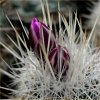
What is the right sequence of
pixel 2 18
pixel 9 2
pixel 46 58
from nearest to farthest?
pixel 46 58 < pixel 2 18 < pixel 9 2

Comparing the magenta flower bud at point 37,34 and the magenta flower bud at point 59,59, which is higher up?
the magenta flower bud at point 37,34

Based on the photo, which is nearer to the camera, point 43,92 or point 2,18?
point 43,92

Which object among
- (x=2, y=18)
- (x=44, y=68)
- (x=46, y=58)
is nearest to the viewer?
(x=46, y=58)

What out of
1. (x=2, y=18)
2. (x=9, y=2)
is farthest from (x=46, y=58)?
(x=9, y=2)

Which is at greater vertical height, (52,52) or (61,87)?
(52,52)

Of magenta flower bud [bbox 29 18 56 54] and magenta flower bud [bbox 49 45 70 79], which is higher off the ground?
magenta flower bud [bbox 29 18 56 54]

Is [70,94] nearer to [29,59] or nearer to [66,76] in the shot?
[66,76]

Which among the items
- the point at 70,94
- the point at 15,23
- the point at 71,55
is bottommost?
the point at 70,94
